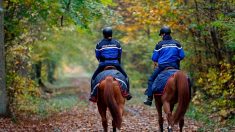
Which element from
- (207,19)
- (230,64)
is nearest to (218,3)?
(207,19)

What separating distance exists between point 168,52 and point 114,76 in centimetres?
157

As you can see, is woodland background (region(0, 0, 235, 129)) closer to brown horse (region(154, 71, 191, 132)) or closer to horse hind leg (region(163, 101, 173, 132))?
brown horse (region(154, 71, 191, 132))

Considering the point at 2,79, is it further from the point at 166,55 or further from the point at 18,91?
the point at 166,55

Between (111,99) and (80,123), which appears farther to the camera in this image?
(80,123)

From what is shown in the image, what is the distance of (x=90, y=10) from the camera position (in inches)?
555

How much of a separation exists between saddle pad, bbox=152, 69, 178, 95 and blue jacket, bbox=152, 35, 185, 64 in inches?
16.9

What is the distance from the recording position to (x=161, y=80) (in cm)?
1054

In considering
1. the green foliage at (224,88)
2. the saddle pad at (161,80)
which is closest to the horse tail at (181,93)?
the saddle pad at (161,80)

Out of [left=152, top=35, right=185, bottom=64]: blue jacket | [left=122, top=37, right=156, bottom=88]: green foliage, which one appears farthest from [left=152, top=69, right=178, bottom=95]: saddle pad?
[left=122, top=37, right=156, bottom=88]: green foliage

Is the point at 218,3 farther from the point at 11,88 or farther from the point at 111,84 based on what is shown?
the point at 11,88

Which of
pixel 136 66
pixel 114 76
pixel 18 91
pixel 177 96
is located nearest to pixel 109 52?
pixel 114 76

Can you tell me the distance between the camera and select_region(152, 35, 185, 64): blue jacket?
35.8 ft

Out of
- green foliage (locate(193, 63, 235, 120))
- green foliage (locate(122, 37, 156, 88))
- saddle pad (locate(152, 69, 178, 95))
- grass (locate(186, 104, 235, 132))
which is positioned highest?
saddle pad (locate(152, 69, 178, 95))

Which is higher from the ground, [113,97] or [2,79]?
[113,97]
